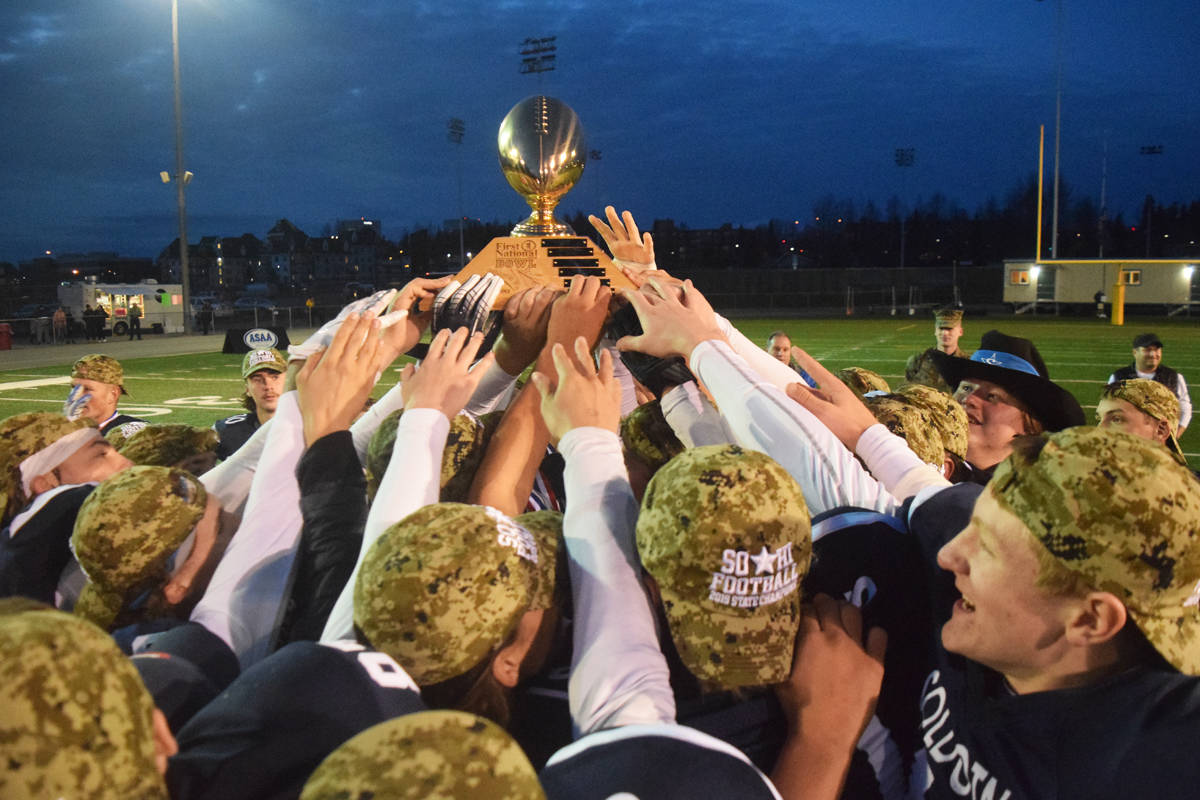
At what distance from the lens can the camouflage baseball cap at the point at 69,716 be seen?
31.2 inches

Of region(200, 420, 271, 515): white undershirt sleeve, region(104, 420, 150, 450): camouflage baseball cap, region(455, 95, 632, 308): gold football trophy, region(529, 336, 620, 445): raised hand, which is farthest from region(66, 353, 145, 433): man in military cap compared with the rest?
region(529, 336, 620, 445): raised hand

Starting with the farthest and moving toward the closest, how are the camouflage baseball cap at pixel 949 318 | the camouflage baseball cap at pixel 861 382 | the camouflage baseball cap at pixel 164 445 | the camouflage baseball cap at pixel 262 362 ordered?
the camouflage baseball cap at pixel 949 318 → the camouflage baseball cap at pixel 262 362 → the camouflage baseball cap at pixel 861 382 → the camouflage baseball cap at pixel 164 445

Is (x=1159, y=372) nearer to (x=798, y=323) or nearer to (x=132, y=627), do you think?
(x=132, y=627)

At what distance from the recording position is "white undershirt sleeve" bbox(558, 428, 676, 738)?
137cm

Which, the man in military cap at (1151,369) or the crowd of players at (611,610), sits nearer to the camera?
the crowd of players at (611,610)

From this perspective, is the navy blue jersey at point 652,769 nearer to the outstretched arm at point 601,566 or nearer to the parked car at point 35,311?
the outstretched arm at point 601,566

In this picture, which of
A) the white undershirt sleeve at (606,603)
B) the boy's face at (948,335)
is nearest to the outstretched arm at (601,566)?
the white undershirt sleeve at (606,603)

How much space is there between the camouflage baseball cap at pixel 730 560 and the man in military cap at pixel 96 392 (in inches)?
203

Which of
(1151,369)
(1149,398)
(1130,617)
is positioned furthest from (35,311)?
(1130,617)

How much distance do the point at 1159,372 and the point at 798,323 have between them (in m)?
26.1

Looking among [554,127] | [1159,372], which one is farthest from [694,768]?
[1159,372]

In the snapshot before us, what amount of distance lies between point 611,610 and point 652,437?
50.5 inches

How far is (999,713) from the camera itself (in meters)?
1.38

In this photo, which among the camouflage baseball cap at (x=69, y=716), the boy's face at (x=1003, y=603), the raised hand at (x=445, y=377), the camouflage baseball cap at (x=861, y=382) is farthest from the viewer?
the camouflage baseball cap at (x=861, y=382)
